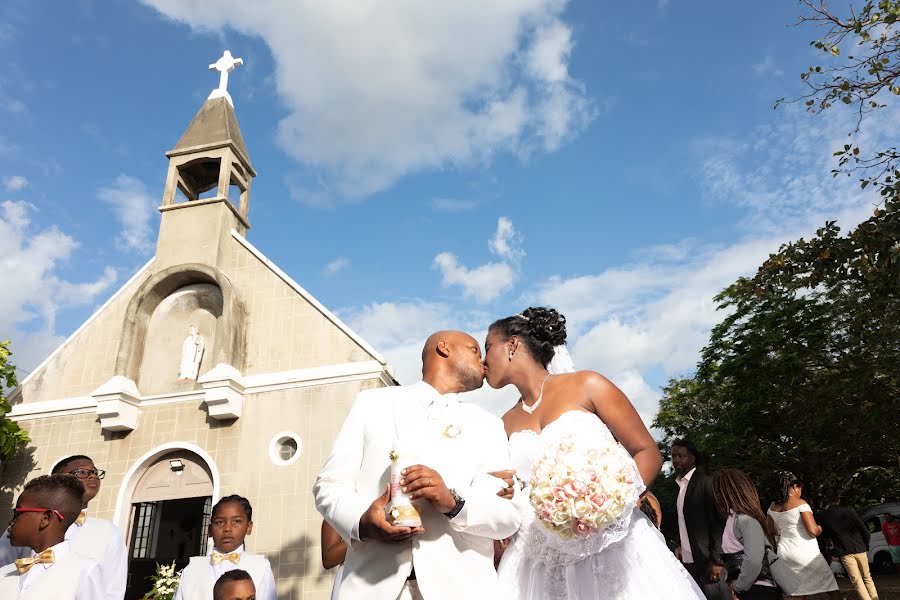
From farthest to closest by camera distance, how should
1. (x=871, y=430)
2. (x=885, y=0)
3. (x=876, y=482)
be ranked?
(x=876, y=482), (x=871, y=430), (x=885, y=0)

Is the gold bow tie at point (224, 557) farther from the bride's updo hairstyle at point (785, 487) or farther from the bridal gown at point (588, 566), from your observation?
the bride's updo hairstyle at point (785, 487)

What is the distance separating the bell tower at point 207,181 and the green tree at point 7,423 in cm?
416

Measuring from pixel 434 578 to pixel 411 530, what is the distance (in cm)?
27

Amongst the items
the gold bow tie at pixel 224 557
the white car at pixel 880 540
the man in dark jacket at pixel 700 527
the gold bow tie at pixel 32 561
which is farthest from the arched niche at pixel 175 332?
the white car at pixel 880 540

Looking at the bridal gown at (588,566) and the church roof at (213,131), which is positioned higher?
the church roof at (213,131)

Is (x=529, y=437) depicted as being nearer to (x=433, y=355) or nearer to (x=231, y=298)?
(x=433, y=355)

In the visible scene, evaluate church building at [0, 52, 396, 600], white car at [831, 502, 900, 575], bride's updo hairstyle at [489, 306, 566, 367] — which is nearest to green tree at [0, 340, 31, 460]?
church building at [0, 52, 396, 600]

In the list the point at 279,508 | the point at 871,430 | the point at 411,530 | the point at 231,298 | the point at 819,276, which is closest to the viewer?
the point at 411,530

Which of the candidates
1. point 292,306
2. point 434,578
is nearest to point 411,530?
point 434,578

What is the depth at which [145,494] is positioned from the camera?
525 inches

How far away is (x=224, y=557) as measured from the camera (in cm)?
548

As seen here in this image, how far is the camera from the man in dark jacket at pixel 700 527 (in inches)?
213

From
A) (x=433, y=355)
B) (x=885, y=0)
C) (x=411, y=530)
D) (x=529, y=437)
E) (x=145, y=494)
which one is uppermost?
(x=885, y=0)

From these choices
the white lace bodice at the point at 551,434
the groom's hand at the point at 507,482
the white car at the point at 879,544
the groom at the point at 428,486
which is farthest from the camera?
the white car at the point at 879,544
